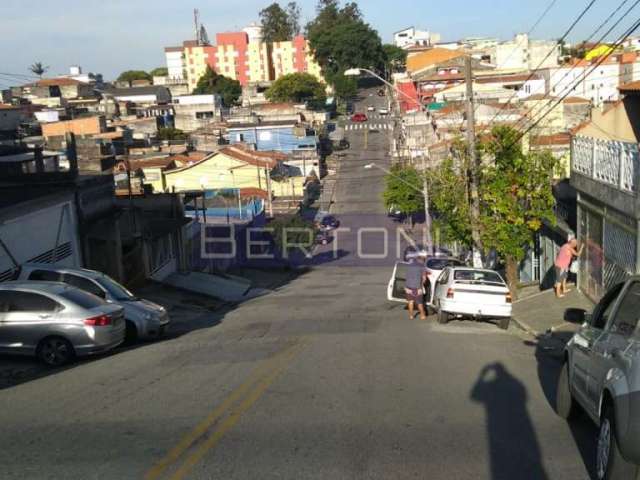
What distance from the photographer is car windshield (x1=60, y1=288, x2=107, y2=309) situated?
1534 cm

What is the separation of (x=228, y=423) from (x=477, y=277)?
12.5 meters

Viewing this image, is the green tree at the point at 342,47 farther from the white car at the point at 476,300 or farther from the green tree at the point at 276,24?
the white car at the point at 476,300

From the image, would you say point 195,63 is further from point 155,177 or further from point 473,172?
point 473,172

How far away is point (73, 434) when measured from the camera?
8.46 metres

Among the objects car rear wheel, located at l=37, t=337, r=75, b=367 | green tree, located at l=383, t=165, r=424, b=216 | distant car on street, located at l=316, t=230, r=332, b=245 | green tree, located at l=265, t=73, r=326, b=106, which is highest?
green tree, located at l=265, t=73, r=326, b=106

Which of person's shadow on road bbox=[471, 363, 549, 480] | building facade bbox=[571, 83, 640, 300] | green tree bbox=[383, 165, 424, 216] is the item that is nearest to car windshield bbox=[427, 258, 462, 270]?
building facade bbox=[571, 83, 640, 300]

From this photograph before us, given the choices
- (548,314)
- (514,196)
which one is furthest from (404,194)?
(548,314)

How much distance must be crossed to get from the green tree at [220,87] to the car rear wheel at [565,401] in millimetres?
130215

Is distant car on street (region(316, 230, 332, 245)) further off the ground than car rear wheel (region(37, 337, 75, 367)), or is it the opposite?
car rear wheel (region(37, 337, 75, 367))

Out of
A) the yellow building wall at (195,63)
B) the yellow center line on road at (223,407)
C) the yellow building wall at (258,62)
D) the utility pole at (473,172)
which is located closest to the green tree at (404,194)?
the utility pole at (473,172)

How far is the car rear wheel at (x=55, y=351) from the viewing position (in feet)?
49.2

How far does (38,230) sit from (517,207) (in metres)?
13.8

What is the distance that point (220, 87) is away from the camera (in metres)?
138

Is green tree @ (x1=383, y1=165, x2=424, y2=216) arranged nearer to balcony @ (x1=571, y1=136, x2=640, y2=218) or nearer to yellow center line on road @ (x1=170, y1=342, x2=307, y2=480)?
balcony @ (x1=571, y1=136, x2=640, y2=218)
